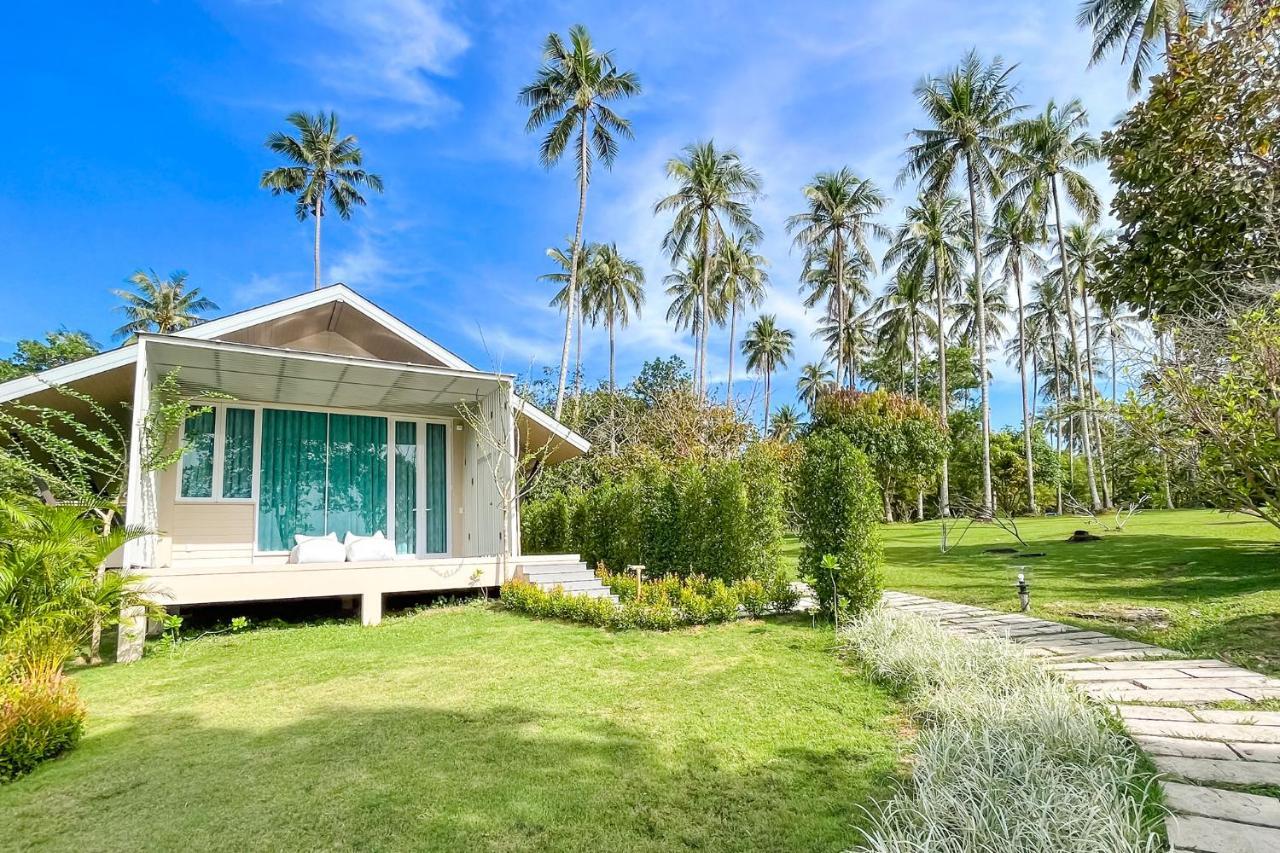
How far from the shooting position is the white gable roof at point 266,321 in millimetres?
7855

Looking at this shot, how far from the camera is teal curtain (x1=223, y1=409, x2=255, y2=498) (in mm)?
10281

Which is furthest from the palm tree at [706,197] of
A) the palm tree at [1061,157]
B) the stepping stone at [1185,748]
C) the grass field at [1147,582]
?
the stepping stone at [1185,748]

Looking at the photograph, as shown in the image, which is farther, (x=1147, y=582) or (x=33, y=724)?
(x=1147, y=582)

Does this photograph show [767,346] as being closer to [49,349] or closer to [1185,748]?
[1185,748]

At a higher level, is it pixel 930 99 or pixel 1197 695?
pixel 930 99

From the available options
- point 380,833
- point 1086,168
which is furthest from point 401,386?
point 1086,168

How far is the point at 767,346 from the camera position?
43281mm

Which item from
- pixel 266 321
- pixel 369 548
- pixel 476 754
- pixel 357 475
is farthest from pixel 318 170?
pixel 476 754

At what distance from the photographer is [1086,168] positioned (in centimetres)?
2880

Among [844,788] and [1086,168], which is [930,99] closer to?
[1086,168]

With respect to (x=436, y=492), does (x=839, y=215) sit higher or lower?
higher

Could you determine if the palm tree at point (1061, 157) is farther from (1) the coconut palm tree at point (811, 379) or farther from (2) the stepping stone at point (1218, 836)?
(2) the stepping stone at point (1218, 836)

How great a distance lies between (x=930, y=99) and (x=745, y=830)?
3097cm

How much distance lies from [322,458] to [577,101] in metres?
17.7
